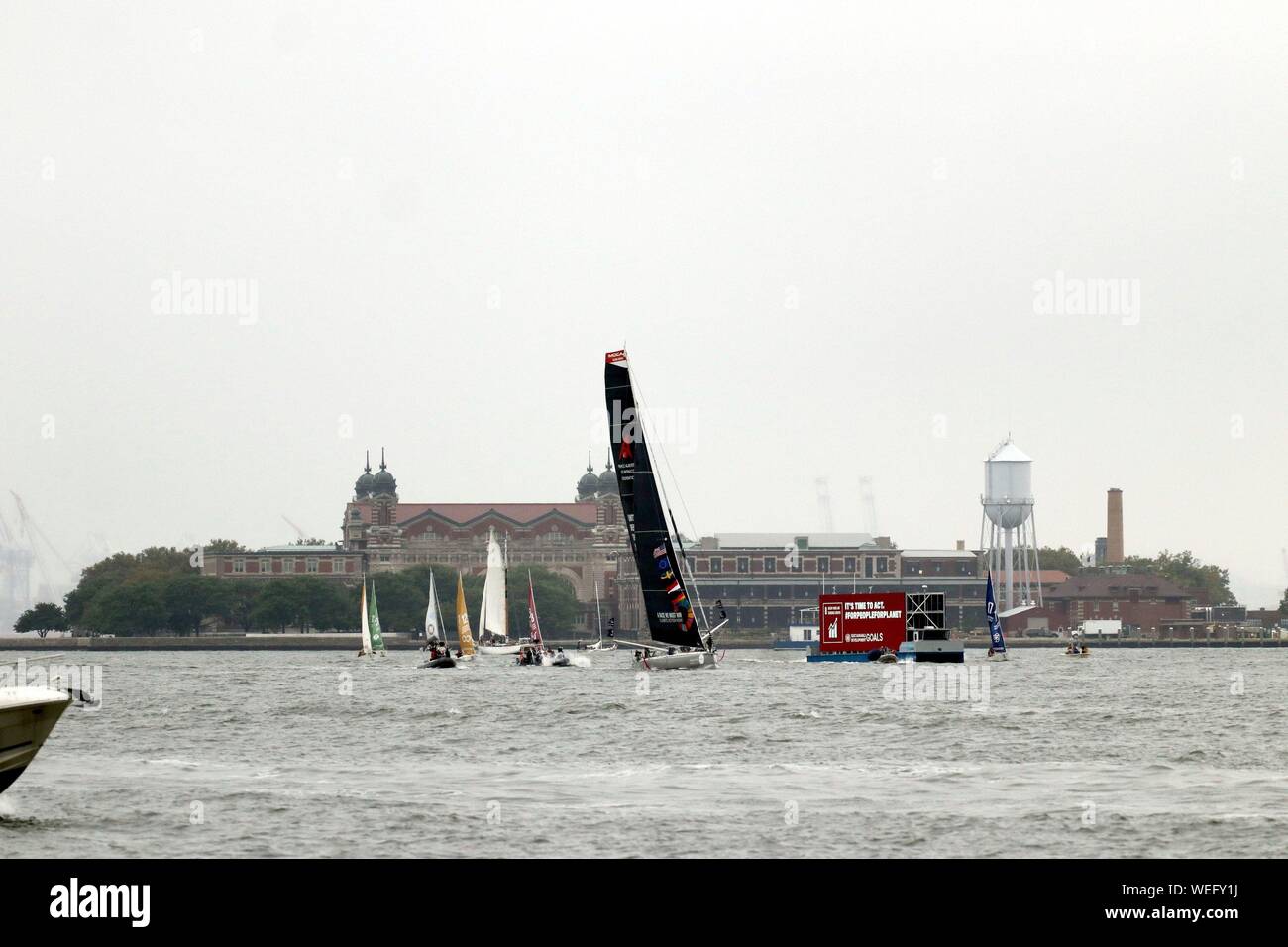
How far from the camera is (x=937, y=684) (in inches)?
3039

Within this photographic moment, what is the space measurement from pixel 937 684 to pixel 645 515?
14.3 m

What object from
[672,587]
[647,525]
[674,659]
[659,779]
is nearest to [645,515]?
[647,525]

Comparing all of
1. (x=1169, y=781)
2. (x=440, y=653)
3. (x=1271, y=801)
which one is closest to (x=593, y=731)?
(x=1169, y=781)

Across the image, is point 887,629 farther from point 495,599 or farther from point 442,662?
point 495,599

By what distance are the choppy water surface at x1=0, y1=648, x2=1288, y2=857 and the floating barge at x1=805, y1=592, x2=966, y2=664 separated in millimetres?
41516

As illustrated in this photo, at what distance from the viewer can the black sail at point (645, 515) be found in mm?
76938
